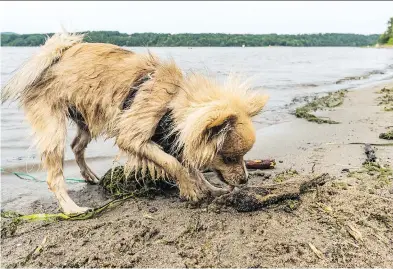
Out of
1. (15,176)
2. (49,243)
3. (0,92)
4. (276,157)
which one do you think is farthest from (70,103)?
(276,157)

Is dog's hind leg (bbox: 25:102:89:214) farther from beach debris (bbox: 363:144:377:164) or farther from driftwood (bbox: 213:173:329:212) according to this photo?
beach debris (bbox: 363:144:377:164)

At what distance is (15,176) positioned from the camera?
20.3 ft

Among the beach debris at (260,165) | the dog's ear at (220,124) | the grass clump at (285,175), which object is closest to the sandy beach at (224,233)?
the grass clump at (285,175)

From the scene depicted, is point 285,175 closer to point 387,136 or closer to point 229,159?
point 229,159

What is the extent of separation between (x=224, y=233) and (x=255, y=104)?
1466mm

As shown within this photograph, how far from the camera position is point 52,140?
464cm

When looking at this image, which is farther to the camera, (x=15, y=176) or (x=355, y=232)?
(x=15, y=176)

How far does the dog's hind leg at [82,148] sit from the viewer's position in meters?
5.57

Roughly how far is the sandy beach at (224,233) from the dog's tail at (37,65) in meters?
1.38

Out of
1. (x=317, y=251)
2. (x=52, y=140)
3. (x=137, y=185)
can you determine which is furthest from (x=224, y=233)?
(x=52, y=140)

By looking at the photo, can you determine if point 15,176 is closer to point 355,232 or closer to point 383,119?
point 355,232

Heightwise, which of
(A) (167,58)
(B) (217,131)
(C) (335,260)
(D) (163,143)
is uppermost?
(A) (167,58)

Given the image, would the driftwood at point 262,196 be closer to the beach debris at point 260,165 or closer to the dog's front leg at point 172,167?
the dog's front leg at point 172,167

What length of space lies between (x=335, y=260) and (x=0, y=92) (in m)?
4.34
